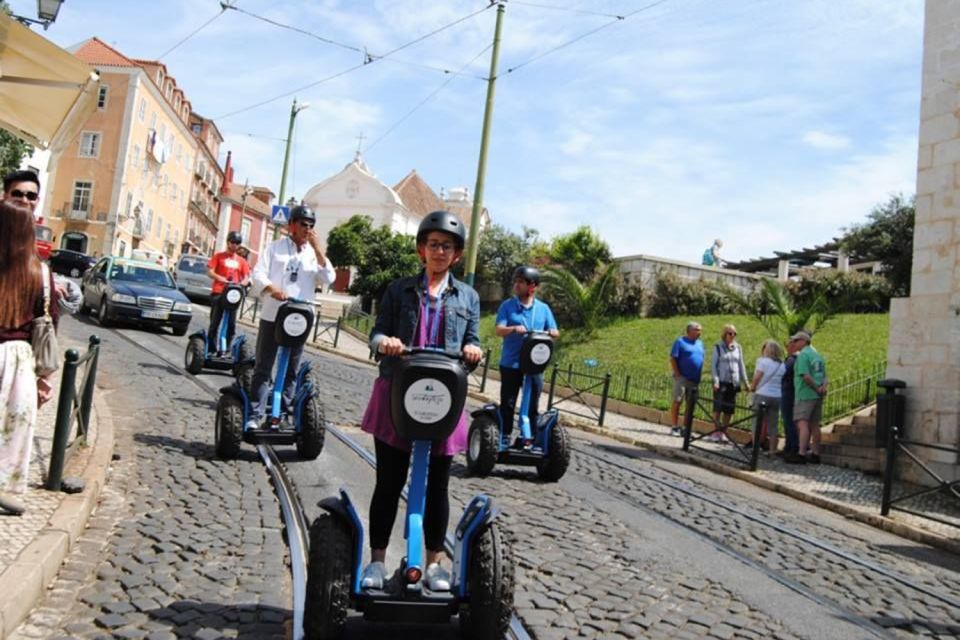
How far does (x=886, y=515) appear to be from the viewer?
8.27 meters

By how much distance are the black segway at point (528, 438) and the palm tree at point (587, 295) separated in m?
16.1

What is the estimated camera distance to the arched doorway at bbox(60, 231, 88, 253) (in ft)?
166

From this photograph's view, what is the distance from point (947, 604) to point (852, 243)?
27286 mm

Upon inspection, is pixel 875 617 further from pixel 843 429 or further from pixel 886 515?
pixel 843 429

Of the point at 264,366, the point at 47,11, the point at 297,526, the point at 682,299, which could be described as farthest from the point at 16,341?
the point at 682,299

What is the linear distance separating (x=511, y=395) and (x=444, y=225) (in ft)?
13.6

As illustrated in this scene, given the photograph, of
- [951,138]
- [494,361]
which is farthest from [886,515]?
[494,361]

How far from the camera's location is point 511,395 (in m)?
7.65

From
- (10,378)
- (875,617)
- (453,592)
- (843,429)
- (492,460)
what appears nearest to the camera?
(453,592)

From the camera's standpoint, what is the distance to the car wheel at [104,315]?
706 inches

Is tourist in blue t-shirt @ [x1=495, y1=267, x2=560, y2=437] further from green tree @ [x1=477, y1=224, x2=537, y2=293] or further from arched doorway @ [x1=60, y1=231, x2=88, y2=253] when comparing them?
arched doorway @ [x1=60, y1=231, x2=88, y2=253]

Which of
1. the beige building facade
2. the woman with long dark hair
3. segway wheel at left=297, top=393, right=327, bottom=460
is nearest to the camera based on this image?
the woman with long dark hair

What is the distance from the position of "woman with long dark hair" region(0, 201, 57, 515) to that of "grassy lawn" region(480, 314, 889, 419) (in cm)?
1215

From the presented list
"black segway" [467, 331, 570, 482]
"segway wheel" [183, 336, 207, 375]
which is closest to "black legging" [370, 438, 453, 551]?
"black segway" [467, 331, 570, 482]
